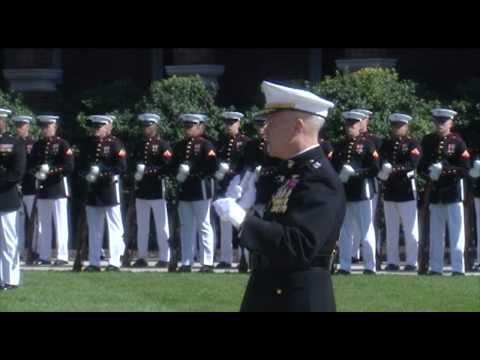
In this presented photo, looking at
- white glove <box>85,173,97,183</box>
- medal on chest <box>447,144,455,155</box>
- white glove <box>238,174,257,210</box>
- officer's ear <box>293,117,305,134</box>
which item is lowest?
white glove <box>238,174,257,210</box>

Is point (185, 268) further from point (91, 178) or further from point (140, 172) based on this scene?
point (91, 178)

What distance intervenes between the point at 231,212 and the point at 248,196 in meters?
0.26

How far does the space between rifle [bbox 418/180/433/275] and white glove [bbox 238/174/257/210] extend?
10.4m

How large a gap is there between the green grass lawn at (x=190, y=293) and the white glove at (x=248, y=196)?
5627 mm

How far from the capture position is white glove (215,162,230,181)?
671 inches

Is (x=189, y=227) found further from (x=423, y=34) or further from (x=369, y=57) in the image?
(x=423, y=34)

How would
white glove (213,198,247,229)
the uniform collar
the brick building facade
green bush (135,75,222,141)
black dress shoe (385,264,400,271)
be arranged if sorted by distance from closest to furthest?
white glove (213,198,247,229) < the uniform collar < black dress shoe (385,264,400,271) < green bush (135,75,222,141) < the brick building facade

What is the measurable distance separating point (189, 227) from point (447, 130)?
3.13m

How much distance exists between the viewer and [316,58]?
23094 millimetres

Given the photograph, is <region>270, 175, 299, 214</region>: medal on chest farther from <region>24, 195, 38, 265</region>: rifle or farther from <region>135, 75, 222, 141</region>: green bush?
<region>135, 75, 222, 141</region>: green bush

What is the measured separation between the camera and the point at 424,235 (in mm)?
17125

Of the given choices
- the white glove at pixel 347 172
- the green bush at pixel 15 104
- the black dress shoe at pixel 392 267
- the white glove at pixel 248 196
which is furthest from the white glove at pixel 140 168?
the white glove at pixel 248 196

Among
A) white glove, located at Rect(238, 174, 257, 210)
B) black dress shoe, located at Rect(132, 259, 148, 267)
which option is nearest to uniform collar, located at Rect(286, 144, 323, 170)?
white glove, located at Rect(238, 174, 257, 210)
